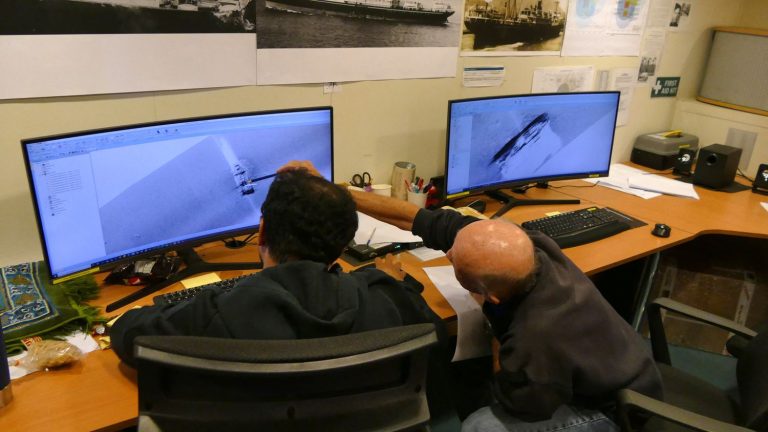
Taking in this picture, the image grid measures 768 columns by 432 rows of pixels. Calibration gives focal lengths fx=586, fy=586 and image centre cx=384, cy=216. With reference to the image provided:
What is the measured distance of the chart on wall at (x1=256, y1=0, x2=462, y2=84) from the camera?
1.86 metres

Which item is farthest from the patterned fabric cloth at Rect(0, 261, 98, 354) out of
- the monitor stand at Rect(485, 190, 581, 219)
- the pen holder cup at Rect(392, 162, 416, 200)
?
the monitor stand at Rect(485, 190, 581, 219)

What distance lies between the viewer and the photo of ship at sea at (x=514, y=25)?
7.57 ft

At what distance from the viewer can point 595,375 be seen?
135cm

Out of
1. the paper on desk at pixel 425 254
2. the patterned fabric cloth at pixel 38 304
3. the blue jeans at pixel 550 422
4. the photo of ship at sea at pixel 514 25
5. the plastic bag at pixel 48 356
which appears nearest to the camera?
the plastic bag at pixel 48 356

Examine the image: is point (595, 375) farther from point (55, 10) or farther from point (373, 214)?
point (55, 10)

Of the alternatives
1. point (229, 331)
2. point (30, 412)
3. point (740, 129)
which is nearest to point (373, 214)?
point (229, 331)

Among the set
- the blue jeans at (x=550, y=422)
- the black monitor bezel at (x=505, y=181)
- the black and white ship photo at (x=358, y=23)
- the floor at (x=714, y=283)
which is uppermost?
the black and white ship photo at (x=358, y=23)

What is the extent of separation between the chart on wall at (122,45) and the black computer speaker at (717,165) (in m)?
2.13

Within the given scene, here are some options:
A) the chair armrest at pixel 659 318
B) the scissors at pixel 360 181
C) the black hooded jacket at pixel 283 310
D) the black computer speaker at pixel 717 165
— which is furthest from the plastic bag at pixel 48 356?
the black computer speaker at pixel 717 165

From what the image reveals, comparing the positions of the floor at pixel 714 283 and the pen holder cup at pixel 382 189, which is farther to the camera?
the floor at pixel 714 283

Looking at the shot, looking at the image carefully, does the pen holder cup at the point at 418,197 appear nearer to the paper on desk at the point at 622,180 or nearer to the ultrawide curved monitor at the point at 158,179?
the ultrawide curved monitor at the point at 158,179

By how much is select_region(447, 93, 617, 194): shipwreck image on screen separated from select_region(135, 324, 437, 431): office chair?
1.29 meters

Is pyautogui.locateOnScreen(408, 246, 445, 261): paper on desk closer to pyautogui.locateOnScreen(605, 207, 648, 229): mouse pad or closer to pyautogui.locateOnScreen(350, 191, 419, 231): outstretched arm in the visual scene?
pyautogui.locateOnScreen(350, 191, 419, 231): outstretched arm

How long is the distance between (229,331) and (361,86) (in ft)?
4.27
